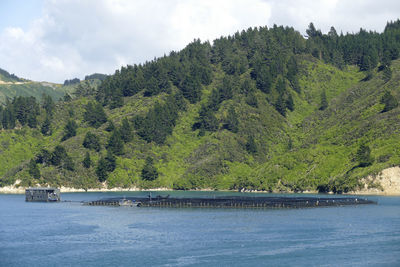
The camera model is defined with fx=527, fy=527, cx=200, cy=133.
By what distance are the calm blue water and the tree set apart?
1447 inches

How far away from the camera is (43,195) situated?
194625mm

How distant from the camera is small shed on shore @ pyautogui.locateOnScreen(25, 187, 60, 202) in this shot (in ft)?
627

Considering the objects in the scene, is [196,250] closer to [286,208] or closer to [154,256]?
[154,256]

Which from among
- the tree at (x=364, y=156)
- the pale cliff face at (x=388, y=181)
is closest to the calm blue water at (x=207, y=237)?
the pale cliff face at (x=388, y=181)

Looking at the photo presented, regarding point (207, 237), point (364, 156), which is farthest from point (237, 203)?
point (207, 237)

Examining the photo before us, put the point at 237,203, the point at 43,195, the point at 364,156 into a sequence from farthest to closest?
the point at 43,195 < the point at 364,156 < the point at 237,203

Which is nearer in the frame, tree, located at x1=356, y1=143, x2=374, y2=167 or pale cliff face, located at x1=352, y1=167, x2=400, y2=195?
pale cliff face, located at x1=352, y1=167, x2=400, y2=195

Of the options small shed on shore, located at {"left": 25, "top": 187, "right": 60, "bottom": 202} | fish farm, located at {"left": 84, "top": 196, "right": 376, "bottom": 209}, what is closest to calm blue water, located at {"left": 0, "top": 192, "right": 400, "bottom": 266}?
fish farm, located at {"left": 84, "top": 196, "right": 376, "bottom": 209}

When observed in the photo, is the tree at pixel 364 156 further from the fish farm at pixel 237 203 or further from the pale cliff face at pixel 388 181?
the fish farm at pixel 237 203

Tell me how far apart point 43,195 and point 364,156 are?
11529 centimetres

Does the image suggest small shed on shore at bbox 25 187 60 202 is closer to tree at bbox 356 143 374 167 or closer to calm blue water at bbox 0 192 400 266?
calm blue water at bbox 0 192 400 266

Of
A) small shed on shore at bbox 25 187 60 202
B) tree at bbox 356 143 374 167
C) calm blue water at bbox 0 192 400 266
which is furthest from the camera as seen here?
small shed on shore at bbox 25 187 60 202

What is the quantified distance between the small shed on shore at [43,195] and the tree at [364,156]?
351ft

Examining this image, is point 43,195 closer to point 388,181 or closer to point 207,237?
point 207,237
